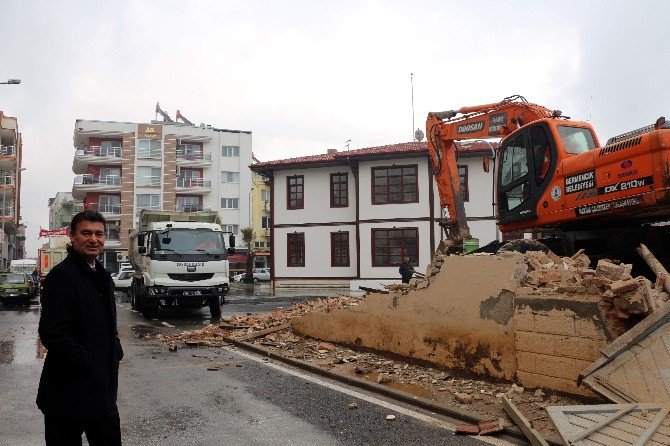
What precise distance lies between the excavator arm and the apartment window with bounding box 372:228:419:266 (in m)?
15.2

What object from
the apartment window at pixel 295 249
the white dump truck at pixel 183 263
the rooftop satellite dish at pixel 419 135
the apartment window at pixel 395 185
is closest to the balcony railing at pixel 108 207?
the apartment window at pixel 295 249

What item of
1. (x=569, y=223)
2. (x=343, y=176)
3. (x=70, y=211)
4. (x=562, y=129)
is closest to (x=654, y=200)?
(x=569, y=223)

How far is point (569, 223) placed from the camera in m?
8.76

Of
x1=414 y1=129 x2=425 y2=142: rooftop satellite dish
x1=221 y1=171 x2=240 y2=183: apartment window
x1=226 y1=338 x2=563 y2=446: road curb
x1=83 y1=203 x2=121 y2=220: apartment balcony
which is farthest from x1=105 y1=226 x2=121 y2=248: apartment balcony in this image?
x1=226 y1=338 x2=563 y2=446: road curb

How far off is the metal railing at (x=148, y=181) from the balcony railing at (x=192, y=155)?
3710mm

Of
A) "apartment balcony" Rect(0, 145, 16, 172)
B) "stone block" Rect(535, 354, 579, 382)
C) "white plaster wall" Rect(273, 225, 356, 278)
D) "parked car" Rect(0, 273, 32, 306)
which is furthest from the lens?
"apartment balcony" Rect(0, 145, 16, 172)

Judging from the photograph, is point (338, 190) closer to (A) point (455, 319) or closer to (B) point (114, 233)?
(A) point (455, 319)

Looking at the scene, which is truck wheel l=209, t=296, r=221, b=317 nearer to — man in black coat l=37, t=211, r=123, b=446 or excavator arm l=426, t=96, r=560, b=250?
excavator arm l=426, t=96, r=560, b=250

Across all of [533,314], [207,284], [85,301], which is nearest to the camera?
[85,301]

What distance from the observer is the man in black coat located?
9.72 ft

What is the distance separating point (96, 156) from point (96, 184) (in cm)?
298

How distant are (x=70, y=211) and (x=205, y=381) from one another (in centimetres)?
8973

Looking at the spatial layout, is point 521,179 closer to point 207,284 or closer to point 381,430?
point 381,430

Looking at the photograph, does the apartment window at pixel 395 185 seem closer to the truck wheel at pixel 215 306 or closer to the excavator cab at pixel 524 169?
the truck wheel at pixel 215 306
